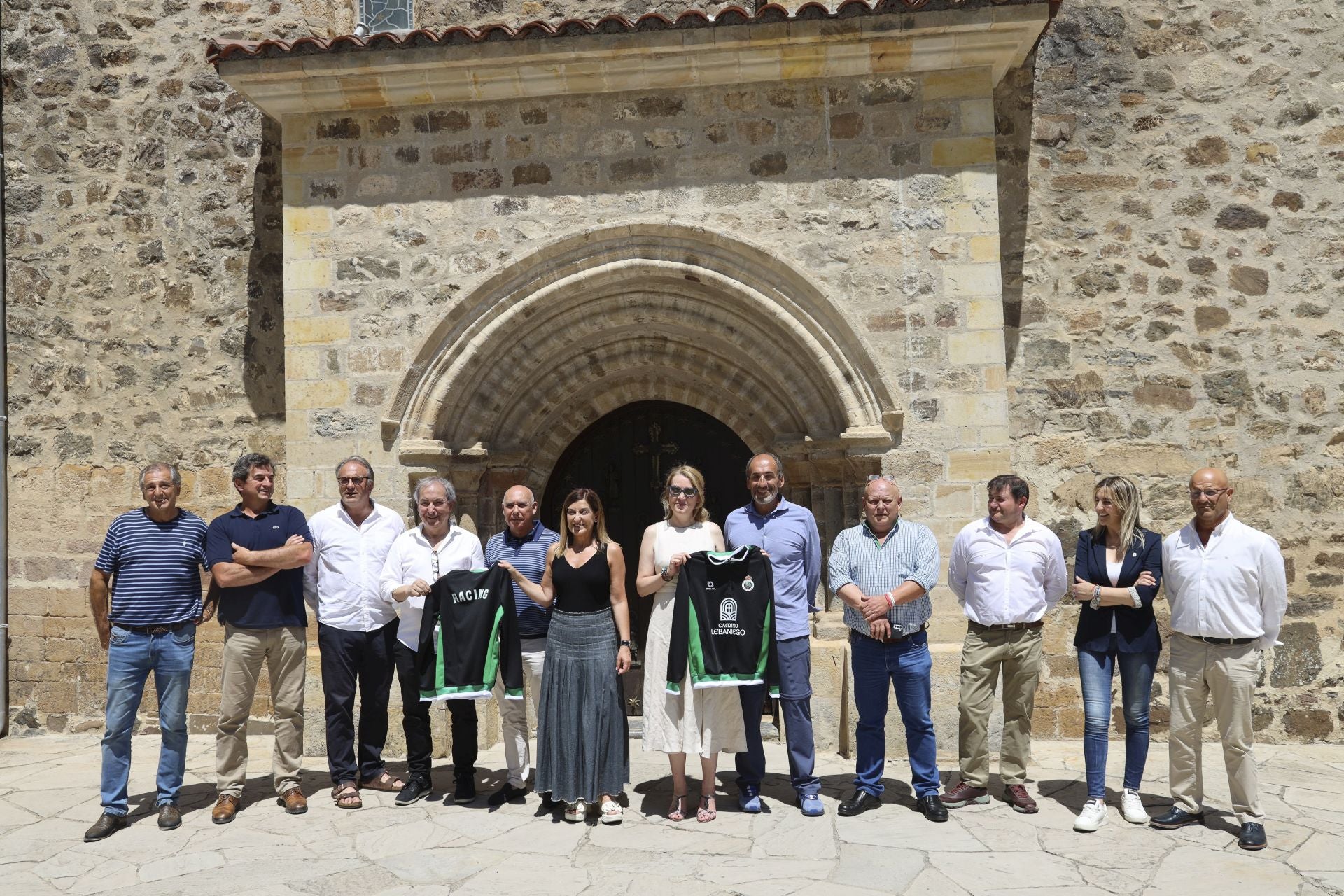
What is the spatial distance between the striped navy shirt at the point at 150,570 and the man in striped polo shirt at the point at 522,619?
132 centimetres

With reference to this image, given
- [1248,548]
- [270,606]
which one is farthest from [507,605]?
[1248,548]

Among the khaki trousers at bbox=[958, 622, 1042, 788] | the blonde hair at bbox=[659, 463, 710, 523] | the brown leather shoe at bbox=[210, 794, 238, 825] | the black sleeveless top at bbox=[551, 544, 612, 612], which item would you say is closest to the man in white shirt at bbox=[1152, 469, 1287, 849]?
the khaki trousers at bbox=[958, 622, 1042, 788]

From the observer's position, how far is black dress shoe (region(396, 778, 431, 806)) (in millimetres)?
4801

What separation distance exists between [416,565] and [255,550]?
695 mm

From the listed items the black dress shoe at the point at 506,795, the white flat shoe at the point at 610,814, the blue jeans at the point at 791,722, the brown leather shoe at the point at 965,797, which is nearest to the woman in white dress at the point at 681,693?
the blue jeans at the point at 791,722

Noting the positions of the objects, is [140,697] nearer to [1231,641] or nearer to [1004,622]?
[1004,622]

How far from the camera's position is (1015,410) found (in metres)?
6.34

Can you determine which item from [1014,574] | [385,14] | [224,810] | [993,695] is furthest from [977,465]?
[385,14]

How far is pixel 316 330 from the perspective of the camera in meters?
5.97

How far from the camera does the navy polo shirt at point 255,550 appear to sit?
467 cm

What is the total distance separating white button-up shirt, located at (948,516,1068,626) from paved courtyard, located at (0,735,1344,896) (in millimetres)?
880

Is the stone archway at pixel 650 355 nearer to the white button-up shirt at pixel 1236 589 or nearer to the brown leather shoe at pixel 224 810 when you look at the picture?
the white button-up shirt at pixel 1236 589

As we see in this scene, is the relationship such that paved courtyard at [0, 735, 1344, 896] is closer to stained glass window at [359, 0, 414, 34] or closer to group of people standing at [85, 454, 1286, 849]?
group of people standing at [85, 454, 1286, 849]

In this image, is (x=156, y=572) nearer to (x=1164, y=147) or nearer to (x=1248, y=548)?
(x=1248, y=548)
